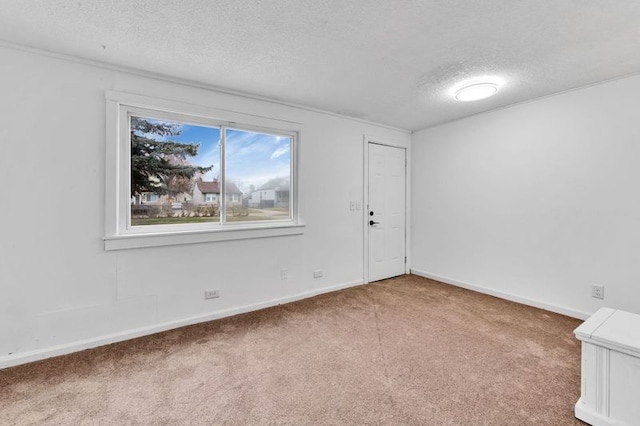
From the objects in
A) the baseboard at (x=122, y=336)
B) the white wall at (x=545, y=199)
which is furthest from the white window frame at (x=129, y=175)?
the white wall at (x=545, y=199)

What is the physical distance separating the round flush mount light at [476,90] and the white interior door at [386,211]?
1462 millimetres

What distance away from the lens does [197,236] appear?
272 cm

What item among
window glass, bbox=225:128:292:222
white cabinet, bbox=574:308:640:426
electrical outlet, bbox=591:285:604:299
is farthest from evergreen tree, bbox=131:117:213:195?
electrical outlet, bbox=591:285:604:299

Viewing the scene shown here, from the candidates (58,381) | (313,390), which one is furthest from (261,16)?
(58,381)

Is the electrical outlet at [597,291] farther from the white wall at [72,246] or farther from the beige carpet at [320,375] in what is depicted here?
the white wall at [72,246]

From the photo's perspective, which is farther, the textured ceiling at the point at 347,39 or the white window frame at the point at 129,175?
the white window frame at the point at 129,175

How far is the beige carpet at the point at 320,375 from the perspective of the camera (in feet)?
5.18

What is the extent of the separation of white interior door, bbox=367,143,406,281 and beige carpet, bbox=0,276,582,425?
1.38 meters

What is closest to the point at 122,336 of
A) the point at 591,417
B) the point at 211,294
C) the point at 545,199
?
the point at 211,294

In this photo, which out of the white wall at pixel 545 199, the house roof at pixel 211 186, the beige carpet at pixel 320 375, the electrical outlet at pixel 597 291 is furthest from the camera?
the house roof at pixel 211 186

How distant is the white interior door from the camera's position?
4.09m

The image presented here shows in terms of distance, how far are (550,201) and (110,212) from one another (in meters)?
4.31

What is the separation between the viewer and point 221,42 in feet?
6.52

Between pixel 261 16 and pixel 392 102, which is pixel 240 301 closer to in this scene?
pixel 261 16
